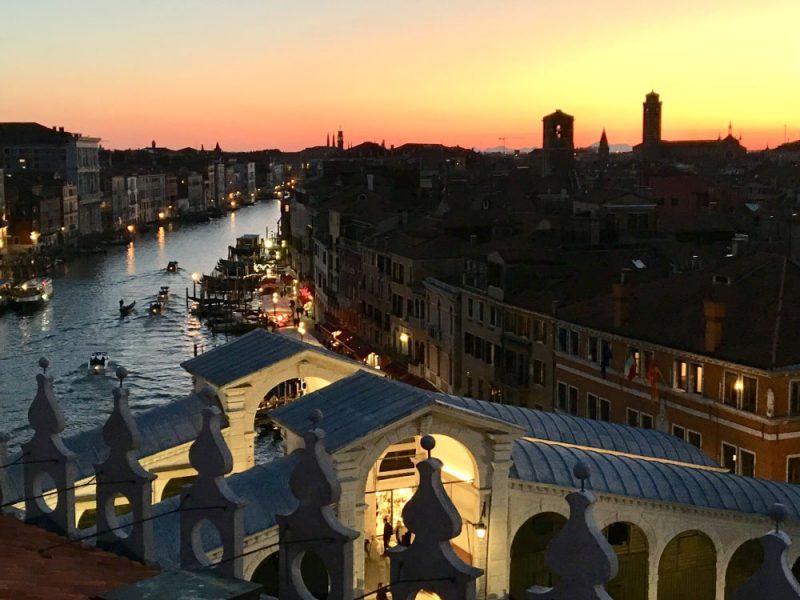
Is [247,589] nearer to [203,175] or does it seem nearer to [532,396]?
[532,396]

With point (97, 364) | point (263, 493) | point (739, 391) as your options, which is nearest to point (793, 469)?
point (739, 391)

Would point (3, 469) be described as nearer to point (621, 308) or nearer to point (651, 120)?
point (621, 308)

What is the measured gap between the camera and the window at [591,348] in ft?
62.4

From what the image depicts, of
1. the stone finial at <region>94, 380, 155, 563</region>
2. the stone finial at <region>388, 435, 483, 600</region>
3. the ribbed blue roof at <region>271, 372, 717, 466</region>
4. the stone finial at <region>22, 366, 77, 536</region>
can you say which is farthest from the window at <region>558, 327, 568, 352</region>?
the stone finial at <region>388, 435, 483, 600</region>

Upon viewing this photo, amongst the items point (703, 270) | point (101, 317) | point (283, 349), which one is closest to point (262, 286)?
point (101, 317)

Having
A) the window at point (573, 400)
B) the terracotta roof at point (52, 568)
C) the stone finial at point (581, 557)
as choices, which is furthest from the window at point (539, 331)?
the stone finial at point (581, 557)

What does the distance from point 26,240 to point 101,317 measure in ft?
85.8

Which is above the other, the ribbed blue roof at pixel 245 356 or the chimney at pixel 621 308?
the ribbed blue roof at pixel 245 356

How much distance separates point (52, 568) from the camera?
4.06m

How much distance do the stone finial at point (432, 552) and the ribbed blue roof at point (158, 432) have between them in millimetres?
5543

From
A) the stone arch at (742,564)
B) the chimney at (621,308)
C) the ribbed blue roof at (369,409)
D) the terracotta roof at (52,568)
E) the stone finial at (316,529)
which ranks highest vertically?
the stone finial at (316,529)

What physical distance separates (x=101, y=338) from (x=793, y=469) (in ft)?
93.0

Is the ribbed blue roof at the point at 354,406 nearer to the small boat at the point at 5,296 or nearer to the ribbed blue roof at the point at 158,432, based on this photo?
the ribbed blue roof at the point at 158,432

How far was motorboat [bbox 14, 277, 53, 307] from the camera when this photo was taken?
153 ft
